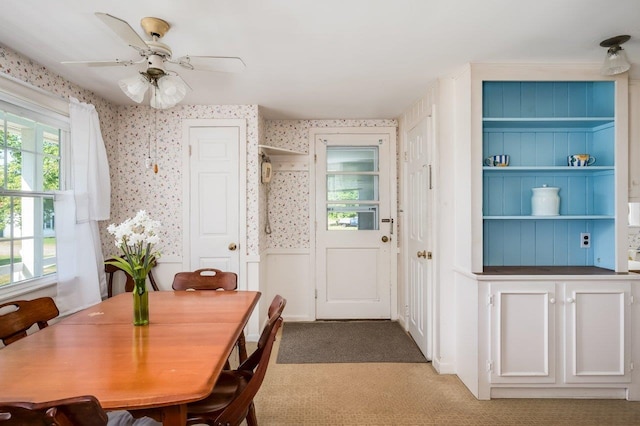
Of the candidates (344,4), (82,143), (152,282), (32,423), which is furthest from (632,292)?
(82,143)

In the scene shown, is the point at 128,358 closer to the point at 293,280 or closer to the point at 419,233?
the point at 419,233

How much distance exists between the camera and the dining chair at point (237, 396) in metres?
1.39

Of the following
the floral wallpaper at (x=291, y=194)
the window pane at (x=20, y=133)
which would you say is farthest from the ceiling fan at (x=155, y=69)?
the floral wallpaper at (x=291, y=194)

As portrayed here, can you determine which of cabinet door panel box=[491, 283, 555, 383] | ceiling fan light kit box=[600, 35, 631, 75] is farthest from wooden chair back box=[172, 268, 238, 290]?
ceiling fan light kit box=[600, 35, 631, 75]

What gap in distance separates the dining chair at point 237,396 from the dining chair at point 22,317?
100 centimetres

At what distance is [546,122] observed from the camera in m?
2.55

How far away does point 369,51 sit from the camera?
2.24m

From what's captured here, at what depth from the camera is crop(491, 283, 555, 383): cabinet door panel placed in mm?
2342

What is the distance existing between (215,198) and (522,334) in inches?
114

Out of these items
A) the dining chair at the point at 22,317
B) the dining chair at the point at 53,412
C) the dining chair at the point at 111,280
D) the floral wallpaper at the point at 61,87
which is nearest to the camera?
the dining chair at the point at 53,412

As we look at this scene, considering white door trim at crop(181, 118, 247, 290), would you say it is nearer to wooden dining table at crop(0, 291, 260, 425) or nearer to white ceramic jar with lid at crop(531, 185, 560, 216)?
wooden dining table at crop(0, 291, 260, 425)

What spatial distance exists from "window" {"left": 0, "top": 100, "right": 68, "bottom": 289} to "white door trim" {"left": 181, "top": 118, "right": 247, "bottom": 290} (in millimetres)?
997

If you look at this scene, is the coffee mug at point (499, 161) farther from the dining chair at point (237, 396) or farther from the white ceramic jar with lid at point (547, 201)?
the dining chair at point (237, 396)

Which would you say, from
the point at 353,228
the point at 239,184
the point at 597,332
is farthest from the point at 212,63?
the point at 597,332
